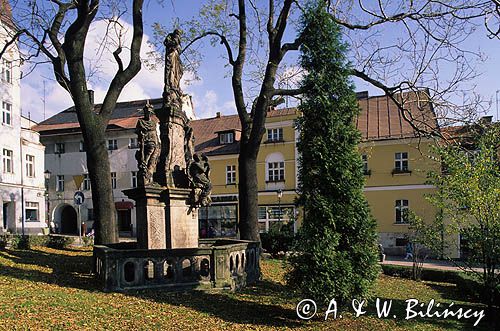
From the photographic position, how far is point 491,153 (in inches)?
484

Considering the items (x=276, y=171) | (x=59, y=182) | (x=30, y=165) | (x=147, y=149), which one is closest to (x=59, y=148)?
(x=59, y=182)

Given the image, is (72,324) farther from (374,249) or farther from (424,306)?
(424,306)

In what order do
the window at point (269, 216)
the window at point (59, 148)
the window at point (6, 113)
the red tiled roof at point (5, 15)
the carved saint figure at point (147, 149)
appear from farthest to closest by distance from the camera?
1. the window at point (59, 148)
2. the window at point (269, 216)
3. the window at point (6, 113)
4. the red tiled roof at point (5, 15)
5. the carved saint figure at point (147, 149)

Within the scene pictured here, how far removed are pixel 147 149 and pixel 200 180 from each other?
63.4 inches

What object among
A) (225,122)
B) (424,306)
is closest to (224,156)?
(225,122)

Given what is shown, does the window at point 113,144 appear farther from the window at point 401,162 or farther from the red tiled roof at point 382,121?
the window at point 401,162

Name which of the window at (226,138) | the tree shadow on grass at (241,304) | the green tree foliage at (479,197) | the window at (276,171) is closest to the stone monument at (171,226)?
the tree shadow on grass at (241,304)

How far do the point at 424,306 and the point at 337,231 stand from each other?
462 cm

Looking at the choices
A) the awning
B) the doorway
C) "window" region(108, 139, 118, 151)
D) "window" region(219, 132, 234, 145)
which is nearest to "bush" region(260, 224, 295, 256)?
"window" region(219, 132, 234, 145)

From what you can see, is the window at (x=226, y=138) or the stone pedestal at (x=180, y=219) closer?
the stone pedestal at (x=180, y=219)

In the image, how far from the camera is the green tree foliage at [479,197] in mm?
11320

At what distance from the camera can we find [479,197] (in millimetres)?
11297

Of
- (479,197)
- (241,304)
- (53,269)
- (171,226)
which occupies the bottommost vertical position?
(241,304)

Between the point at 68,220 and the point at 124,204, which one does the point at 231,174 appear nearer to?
the point at 124,204
